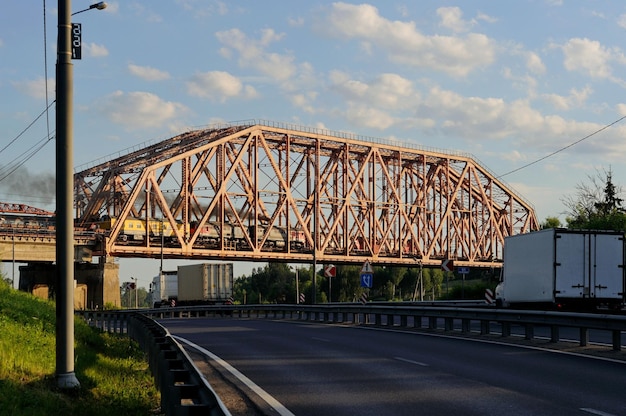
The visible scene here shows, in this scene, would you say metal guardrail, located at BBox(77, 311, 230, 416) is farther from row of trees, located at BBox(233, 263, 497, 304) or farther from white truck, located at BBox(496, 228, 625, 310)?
row of trees, located at BBox(233, 263, 497, 304)

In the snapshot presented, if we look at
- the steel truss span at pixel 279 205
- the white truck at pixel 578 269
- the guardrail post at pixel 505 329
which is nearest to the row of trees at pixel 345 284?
the steel truss span at pixel 279 205

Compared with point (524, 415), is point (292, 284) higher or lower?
lower

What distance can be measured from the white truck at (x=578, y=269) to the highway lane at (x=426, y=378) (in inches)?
363

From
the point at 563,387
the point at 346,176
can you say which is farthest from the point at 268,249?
the point at 563,387

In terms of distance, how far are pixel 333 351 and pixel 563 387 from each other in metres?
8.10

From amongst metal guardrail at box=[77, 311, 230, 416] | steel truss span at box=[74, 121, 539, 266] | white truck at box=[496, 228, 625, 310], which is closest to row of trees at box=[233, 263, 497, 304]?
steel truss span at box=[74, 121, 539, 266]

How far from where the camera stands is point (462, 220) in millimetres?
150375

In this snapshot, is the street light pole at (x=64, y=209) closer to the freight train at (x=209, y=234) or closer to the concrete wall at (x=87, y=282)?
the concrete wall at (x=87, y=282)

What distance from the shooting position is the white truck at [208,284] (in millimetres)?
78688

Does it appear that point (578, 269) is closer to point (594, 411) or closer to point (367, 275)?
point (367, 275)

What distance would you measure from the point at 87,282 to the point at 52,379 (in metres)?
77.9

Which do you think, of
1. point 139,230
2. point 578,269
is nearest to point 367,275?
point 578,269

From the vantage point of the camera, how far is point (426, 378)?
14992 millimetres

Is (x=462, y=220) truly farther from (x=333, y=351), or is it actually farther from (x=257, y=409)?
(x=257, y=409)
